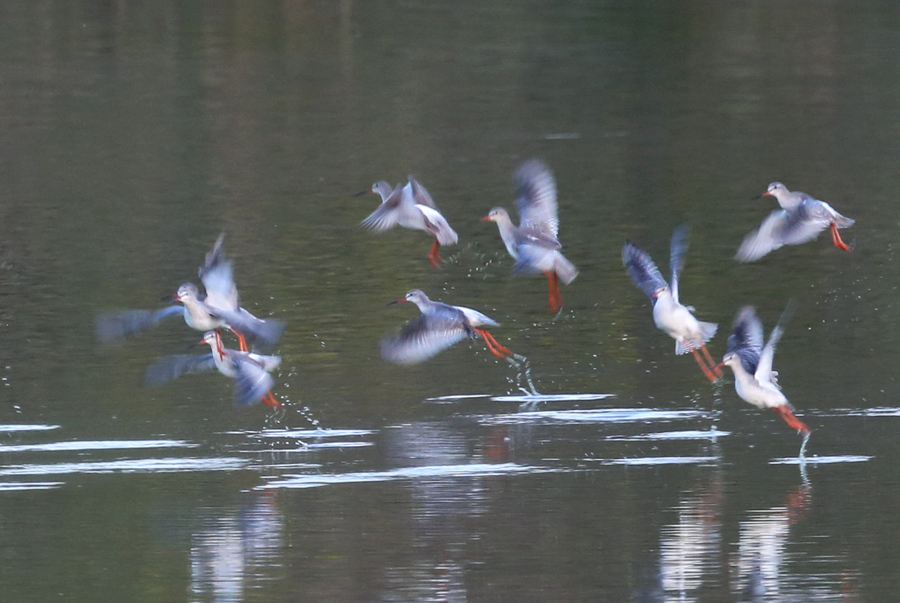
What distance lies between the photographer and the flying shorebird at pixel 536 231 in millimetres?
11859

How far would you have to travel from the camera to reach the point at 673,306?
1016cm

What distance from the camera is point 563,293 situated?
1316 cm

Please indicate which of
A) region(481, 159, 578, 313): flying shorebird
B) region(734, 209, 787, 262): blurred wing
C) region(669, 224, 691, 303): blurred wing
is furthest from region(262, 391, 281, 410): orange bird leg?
region(734, 209, 787, 262): blurred wing

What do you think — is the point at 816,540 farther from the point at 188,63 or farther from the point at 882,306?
the point at 188,63

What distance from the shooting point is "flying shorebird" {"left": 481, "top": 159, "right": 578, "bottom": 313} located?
38.9 feet

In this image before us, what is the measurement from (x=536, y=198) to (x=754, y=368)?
11.4 feet

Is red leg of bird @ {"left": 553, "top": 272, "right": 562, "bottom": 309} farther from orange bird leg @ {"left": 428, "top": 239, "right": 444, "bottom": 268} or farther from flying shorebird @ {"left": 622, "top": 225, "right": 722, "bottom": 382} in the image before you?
flying shorebird @ {"left": 622, "top": 225, "right": 722, "bottom": 382}

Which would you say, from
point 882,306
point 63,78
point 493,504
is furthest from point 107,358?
point 63,78

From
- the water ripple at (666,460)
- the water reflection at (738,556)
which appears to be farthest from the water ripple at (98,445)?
the water reflection at (738,556)

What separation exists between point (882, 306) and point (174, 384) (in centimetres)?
494

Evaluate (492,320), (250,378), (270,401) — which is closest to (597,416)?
(492,320)

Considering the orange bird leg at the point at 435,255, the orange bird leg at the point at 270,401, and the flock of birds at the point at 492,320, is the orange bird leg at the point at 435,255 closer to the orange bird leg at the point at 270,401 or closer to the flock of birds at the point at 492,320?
the flock of birds at the point at 492,320

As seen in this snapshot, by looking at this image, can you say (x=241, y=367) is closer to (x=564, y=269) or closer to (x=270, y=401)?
(x=270, y=401)

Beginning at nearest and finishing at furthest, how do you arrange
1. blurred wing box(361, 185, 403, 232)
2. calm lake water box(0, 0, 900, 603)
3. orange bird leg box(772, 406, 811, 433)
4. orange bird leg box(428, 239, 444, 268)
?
calm lake water box(0, 0, 900, 603)
orange bird leg box(772, 406, 811, 433)
blurred wing box(361, 185, 403, 232)
orange bird leg box(428, 239, 444, 268)
